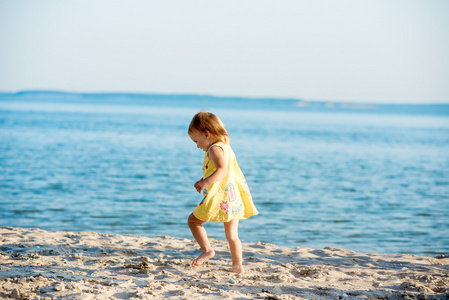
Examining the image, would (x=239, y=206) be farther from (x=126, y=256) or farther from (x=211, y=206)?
(x=126, y=256)

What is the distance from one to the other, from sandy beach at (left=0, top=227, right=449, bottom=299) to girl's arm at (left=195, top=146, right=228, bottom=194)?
0.84m

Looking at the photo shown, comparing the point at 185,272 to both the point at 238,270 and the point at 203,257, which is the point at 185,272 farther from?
the point at 238,270

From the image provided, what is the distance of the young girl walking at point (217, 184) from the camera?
14.1ft

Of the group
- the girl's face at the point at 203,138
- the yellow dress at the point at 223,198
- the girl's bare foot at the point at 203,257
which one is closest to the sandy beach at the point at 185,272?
the girl's bare foot at the point at 203,257

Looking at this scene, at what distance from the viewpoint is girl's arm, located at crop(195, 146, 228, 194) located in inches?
164

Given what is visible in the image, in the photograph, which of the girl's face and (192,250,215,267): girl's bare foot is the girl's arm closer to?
the girl's face

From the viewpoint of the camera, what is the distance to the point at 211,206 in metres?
4.33

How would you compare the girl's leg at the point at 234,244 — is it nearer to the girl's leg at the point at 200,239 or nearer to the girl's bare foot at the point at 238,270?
the girl's bare foot at the point at 238,270

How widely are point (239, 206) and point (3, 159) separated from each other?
53.3 feet

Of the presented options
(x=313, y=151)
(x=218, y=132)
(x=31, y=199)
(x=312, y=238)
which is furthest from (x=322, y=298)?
(x=313, y=151)

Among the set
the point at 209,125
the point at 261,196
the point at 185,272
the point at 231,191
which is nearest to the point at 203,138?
the point at 209,125

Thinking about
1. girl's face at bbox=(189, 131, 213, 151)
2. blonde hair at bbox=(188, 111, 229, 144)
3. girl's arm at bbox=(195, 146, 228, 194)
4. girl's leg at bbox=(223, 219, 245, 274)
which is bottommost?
girl's leg at bbox=(223, 219, 245, 274)

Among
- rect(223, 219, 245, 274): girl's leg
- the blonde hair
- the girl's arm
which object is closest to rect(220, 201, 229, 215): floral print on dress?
rect(223, 219, 245, 274): girl's leg

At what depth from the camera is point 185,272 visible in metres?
4.49
